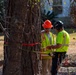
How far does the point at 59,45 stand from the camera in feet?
33.4

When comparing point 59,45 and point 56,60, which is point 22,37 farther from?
point 56,60

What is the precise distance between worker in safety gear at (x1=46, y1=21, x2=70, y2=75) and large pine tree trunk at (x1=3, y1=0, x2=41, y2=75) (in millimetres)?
1498

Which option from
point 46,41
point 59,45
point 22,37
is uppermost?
point 22,37

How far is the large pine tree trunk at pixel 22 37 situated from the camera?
26.1 feet

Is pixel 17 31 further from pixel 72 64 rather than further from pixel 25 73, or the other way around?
pixel 72 64

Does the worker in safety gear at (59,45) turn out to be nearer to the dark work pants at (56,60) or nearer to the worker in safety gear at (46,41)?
the dark work pants at (56,60)

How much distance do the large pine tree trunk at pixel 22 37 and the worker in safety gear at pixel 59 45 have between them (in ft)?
4.91

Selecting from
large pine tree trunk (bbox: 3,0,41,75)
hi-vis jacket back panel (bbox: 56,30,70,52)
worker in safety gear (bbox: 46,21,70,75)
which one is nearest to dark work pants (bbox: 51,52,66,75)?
worker in safety gear (bbox: 46,21,70,75)

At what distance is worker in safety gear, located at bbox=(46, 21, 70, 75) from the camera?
10.2 m

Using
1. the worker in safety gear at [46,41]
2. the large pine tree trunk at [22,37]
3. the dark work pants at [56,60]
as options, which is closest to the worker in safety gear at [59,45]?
the dark work pants at [56,60]

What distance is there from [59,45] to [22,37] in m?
2.16

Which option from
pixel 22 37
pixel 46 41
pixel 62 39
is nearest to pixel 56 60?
pixel 46 41

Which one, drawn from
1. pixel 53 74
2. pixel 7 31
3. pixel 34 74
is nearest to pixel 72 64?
pixel 53 74

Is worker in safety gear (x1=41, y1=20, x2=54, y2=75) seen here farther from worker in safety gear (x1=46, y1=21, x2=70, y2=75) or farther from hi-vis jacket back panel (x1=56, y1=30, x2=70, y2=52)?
hi-vis jacket back panel (x1=56, y1=30, x2=70, y2=52)
